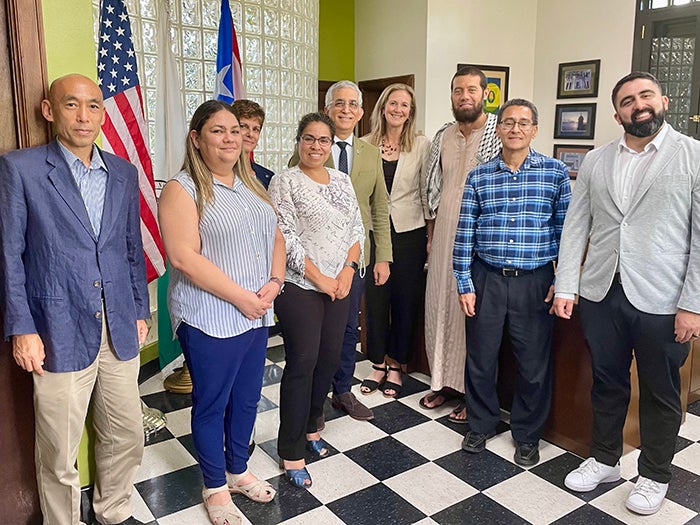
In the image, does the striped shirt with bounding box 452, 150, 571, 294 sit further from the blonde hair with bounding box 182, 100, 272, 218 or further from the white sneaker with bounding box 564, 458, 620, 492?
the blonde hair with bounding box 182, 100, 272, 218

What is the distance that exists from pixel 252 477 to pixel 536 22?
19.0 feet

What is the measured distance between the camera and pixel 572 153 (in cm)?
602

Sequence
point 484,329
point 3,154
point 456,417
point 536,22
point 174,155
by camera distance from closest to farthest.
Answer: point 3,154, point 484,329, point 456,417, point 174,155, point 536,22

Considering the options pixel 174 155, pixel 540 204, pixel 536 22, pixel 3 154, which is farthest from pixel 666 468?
pixel 536 22

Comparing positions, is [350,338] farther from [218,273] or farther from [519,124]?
[519,124]

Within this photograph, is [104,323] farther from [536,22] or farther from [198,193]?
[536,22]

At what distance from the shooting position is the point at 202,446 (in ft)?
6.75

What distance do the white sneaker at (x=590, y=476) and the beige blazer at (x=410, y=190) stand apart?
53.6 inches

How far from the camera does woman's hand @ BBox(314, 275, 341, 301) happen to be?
2.25 m

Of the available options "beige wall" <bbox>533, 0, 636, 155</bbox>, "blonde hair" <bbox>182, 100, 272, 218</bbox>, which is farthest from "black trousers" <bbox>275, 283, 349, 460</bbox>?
"beige wall" <bbox>533, 0, 636, 155</bbox>

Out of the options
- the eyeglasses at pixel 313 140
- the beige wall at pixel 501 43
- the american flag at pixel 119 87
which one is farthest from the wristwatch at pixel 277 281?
the beige wall at pixel 501 43

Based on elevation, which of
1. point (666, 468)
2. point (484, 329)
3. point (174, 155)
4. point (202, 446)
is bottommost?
point (666, 468)

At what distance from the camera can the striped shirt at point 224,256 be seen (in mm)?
1913

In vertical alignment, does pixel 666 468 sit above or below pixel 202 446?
below
